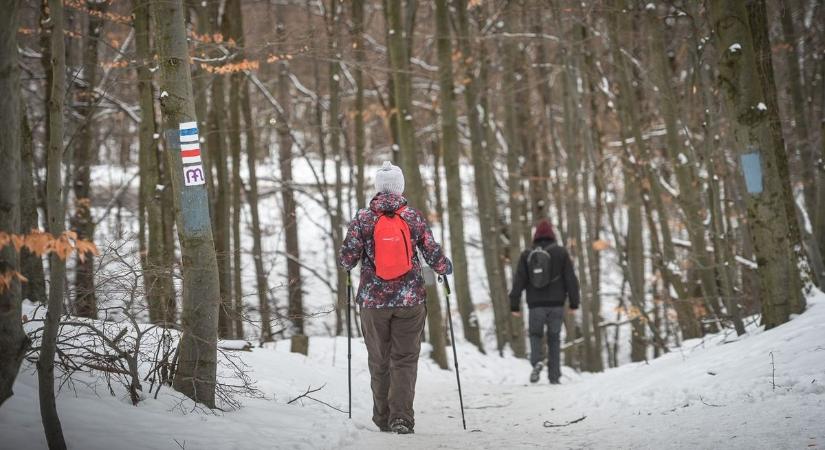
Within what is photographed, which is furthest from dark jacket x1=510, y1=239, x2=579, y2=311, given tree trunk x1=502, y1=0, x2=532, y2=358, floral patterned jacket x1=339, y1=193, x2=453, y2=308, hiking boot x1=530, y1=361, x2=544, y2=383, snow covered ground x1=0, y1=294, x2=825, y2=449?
tree trunk x1=502, y1=0, x2=532, y2=358

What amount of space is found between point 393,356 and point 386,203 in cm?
130

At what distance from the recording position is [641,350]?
16172mm

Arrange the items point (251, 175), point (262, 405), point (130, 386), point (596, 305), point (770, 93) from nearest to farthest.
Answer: point (130, 386), point (262, 405), point (770, 93), point (251, 175), point (596, 305)

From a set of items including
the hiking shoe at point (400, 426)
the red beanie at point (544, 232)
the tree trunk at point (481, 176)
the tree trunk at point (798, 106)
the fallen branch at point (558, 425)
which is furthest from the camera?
the tree trunk at point (481, 176)

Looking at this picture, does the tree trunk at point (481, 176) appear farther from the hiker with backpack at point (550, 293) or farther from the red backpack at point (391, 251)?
the red backpack at point (391, 251)

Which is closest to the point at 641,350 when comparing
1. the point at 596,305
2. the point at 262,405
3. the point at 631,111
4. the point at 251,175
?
the point at 596,305

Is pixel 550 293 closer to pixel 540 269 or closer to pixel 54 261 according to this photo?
pixel 540 269

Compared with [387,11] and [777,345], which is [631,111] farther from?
[777,345]

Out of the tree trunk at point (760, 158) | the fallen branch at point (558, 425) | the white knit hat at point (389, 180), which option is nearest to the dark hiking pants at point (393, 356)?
the white knit hat at point (389, 180)

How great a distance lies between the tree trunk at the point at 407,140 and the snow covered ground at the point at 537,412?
2982 millimetres

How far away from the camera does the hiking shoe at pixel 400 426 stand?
5727mm

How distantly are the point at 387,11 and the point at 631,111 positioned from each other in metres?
4.53

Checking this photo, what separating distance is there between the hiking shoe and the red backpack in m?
1.18

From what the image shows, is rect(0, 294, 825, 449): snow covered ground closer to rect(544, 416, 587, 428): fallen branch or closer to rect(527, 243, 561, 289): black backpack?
rect(544, 416, 587, 428): fallen branch
